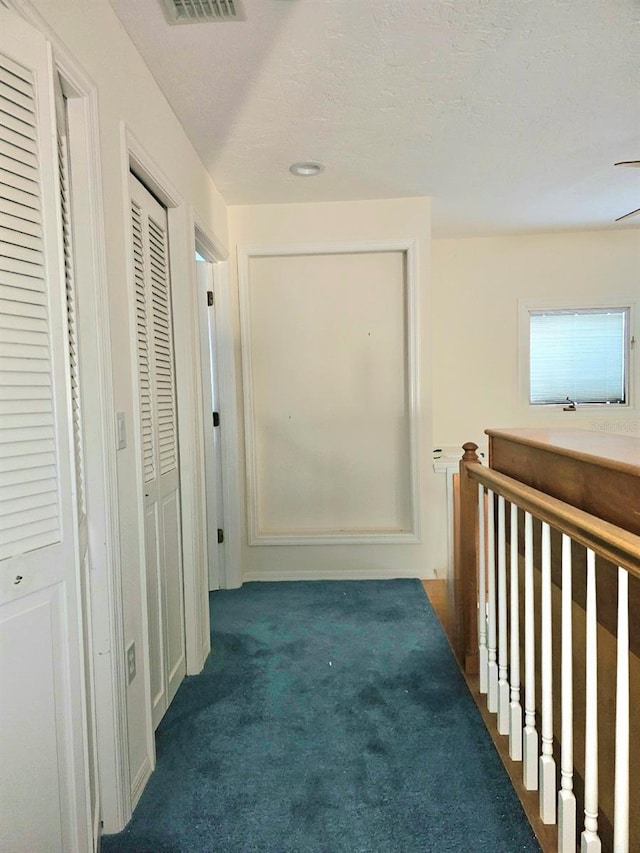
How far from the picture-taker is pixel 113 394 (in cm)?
148

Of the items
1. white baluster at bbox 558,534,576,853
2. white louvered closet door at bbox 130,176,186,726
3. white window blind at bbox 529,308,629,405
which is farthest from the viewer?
white window blind at bbox 529,308,629,405

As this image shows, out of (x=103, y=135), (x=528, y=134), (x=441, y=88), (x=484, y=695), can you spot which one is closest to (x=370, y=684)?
(x=484, y=695)

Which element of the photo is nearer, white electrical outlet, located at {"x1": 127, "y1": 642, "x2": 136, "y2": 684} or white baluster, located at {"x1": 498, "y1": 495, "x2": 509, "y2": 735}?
white electrical outlet, located at {"x1": 127, "y1": 642, "x2": 136, "y2": 684}

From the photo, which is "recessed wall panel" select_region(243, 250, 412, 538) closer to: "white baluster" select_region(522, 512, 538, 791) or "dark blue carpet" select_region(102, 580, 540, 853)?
"dark blue carpet" select_region(102, 580, 540, 853)

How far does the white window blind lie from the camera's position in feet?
13.9

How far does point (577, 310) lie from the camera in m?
4.21

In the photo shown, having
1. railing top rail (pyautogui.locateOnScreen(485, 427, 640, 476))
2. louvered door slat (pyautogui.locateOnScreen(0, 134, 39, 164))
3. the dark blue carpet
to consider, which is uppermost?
louvered door slat (pyautogui.locateOnScreen(0, 134, 39, 164))

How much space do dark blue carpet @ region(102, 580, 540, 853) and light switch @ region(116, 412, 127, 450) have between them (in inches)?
44.1

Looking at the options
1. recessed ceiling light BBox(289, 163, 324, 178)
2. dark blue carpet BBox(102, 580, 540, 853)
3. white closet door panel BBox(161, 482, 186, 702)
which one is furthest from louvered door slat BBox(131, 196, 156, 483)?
recessed ceiling light BBox(289, 163, 324, 178)

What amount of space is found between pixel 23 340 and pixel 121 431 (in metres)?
0.52

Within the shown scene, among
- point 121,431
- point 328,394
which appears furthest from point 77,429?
point 328,394

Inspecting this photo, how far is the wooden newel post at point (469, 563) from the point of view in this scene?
211 cm

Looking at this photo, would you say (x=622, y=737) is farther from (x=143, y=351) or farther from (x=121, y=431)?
(x=143, y=351)

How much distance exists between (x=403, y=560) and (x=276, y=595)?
2.96ft
